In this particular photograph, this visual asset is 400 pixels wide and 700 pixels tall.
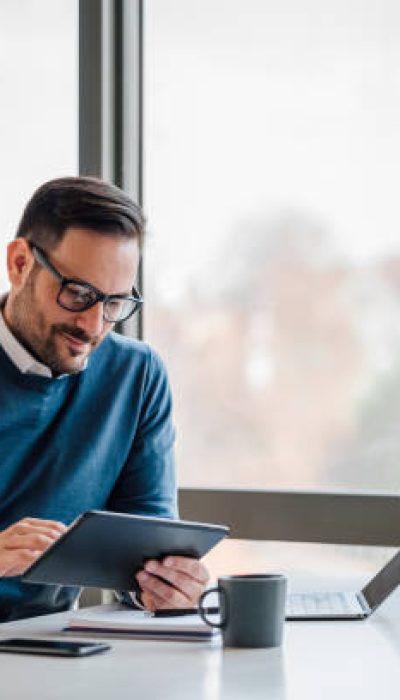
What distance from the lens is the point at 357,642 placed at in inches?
66.9

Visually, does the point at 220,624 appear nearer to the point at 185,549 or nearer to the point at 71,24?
the point at 185,549

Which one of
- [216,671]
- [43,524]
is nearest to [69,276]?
[43,524]

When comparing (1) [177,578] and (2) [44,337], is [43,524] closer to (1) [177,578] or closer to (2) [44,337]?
(1) [177,578]

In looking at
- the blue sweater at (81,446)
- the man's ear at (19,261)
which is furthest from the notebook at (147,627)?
the man's ear at (19,261)

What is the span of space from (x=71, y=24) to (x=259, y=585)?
182cm

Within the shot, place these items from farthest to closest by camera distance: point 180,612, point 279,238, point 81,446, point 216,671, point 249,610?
point 279,238 < point 81,446 < point 180,612 < point 249,610 < point 216,671

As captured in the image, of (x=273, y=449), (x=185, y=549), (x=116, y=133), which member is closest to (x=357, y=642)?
(x=185, y=549)

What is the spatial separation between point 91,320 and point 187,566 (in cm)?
52

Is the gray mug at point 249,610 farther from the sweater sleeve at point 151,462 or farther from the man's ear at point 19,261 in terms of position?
the man's ear at point 19,261

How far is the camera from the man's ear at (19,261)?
2.25 meters

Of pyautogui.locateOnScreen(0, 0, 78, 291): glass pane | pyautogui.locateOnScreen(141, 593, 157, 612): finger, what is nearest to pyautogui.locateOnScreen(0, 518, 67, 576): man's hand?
pyautogui.locateOnScreen(141, 593, 157, 612): finger

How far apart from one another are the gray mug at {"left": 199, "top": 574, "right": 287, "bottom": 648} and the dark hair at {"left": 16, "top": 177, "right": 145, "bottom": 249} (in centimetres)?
84

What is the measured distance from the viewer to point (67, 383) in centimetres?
233

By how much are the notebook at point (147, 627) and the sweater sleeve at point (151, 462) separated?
1.54 feet
